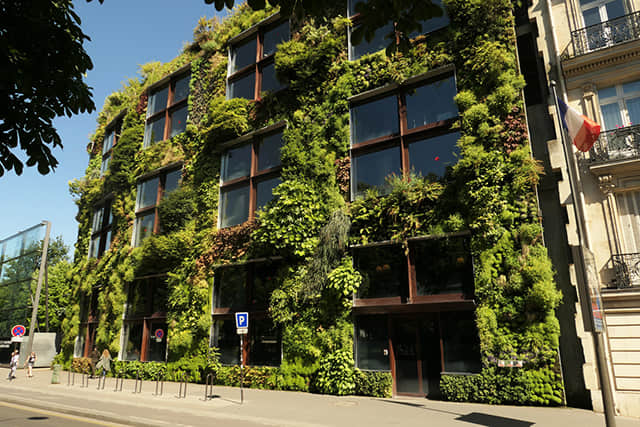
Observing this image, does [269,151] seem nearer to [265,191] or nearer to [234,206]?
[265,191]

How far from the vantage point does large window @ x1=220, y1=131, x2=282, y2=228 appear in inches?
765

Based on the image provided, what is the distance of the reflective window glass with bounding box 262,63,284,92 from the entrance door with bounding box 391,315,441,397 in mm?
12222

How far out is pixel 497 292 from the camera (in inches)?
487

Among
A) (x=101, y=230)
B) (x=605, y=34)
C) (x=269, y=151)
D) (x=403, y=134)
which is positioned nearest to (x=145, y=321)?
(x=101, y=230)

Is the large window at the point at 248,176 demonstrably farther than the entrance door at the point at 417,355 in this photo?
Yes

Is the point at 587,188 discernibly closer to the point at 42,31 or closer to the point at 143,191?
the point at 42,31

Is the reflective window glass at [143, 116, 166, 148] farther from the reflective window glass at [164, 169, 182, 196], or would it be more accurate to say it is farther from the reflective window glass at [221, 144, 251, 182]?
the reflective window glass at [221, 144, 251, 182]

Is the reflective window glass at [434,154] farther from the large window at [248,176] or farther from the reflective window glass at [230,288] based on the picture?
the reflective window glass at [230,288]

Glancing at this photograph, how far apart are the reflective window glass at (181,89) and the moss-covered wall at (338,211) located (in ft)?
3.70

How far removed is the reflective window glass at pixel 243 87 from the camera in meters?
21.9

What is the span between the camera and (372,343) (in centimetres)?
1486

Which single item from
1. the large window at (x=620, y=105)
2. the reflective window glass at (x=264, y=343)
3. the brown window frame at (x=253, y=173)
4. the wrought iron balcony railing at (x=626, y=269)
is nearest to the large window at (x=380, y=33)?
the brown window frame at (x=253, y=173)

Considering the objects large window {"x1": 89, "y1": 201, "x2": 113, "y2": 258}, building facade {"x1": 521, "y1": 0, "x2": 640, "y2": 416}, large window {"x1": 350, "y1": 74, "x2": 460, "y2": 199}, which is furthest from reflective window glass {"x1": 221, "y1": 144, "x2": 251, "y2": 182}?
building facade {"x1": 521, "y1": 0, "x2": 640, "y2": 416}

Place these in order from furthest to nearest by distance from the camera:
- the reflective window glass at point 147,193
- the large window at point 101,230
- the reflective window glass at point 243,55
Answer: the large window at point 101,230
the reflective window glass at point 147,193
the reflective window glass at point 243,55
